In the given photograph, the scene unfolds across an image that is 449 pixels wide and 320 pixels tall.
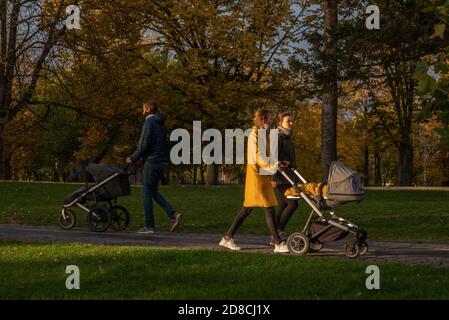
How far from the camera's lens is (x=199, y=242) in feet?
38.5

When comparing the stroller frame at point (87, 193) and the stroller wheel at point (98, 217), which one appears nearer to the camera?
the stroller frame at point (87, 193)

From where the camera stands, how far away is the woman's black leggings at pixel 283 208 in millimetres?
11086

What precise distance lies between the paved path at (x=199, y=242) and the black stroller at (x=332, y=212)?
223 mm

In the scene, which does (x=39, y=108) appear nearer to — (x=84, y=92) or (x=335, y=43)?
(x=84, y=92)

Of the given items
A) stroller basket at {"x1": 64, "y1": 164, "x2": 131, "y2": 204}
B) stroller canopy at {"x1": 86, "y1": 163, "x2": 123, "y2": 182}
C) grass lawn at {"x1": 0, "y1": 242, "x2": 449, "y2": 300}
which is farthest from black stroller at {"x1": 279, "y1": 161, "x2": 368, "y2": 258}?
stroller canopy at {"x1": 86, "y1": 163, "x2": 123, "y2": 182}

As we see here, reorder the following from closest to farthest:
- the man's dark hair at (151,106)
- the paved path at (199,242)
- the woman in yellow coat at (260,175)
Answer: the paved path at (199,242), the woman in yellow coat at (260,175), the man's dark hair at (151,106)

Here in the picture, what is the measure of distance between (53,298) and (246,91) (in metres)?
29.0

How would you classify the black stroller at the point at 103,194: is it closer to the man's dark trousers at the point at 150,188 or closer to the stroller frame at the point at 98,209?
the stroller frame at the point at 98,209

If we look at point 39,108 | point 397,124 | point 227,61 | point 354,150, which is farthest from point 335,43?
point 354,150

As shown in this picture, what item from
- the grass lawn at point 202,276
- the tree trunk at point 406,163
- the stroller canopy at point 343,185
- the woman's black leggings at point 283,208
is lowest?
the grass lawn at point 202,276

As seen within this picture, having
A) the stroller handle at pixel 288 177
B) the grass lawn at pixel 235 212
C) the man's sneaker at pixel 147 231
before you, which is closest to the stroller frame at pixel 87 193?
the man's sneaker at pixel 147 231

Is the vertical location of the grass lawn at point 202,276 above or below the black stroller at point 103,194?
below

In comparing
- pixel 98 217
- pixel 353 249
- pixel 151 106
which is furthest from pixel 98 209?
pixel 353 249

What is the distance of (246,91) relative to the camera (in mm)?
35594
